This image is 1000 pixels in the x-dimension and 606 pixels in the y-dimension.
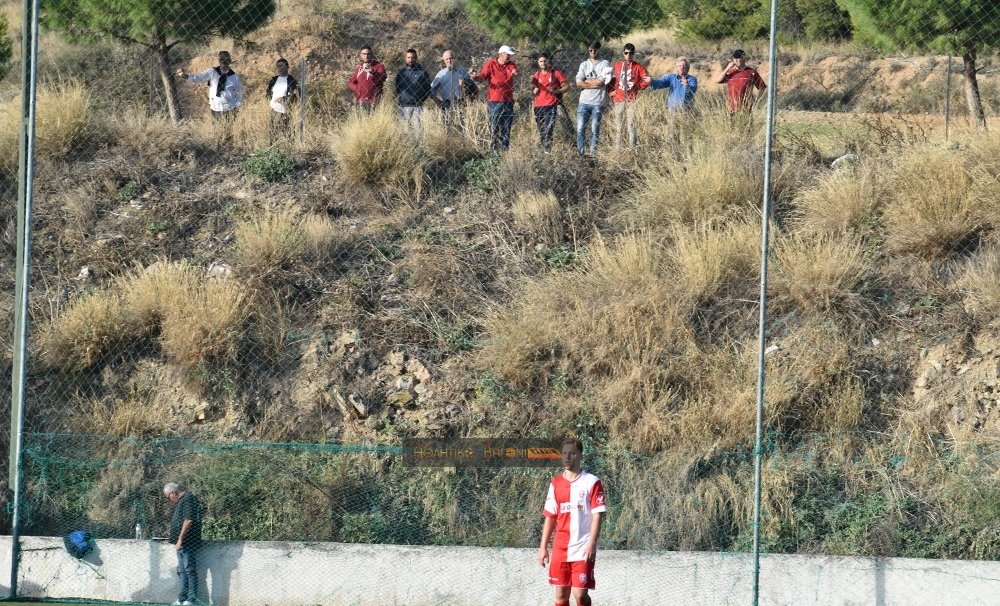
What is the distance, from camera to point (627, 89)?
12820mm

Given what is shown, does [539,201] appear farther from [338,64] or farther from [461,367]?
[338,64]

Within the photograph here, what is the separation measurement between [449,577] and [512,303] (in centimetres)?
312

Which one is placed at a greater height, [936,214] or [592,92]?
[592,92]

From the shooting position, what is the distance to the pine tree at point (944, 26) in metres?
12.3

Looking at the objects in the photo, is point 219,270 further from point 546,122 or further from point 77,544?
point 546,122

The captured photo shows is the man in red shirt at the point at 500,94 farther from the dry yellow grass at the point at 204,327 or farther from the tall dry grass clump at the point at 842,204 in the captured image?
the dry yellow grass at the point at 204,327

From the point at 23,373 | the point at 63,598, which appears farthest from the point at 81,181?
the point at 63,598

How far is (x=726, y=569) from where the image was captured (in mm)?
8969

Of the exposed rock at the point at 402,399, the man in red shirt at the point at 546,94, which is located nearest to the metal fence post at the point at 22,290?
the exposed rock at the point at 402,399

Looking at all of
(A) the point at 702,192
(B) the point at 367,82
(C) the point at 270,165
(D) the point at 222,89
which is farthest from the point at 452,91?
(A) the point at 702,192

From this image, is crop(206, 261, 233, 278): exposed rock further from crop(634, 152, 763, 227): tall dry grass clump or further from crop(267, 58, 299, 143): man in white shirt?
crop(634, 152, 763, 227): tall dry grass clump

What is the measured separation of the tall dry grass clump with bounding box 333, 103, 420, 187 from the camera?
13.1 m

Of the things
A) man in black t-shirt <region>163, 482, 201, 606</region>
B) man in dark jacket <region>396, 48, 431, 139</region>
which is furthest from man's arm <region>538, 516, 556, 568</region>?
man in dark jacket <region>396, 48, 431, 139</region>

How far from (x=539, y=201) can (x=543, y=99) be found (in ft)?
4.91
